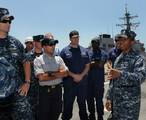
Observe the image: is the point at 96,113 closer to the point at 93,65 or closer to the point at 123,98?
the point at 93,65

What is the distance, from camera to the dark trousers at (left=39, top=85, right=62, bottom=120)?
345 inches

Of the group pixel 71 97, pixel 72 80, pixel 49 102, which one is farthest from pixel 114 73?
pixel 71 97

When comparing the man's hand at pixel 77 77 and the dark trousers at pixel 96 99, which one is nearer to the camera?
the man's hand at pixel 77 77

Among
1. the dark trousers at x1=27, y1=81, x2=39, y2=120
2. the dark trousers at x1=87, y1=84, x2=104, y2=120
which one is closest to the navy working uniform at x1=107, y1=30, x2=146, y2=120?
the dark trousers at x1=27, y1=81, x2=39, y2=120

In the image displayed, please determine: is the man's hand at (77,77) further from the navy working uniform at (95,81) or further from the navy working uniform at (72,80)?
the navy working uniform at (95,81)

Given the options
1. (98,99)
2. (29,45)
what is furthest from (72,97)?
(29,45)

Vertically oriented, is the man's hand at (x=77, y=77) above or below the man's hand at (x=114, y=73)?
below

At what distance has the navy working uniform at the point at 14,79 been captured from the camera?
669 cm

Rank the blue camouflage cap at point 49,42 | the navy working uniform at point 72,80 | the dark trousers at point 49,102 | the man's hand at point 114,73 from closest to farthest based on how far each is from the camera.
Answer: the man's hand at point 114,73
the dark trousers at point 49,102
the blue camouflage cap at point 49,42
the navy working uniform at point 72,80

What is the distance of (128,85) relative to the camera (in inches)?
276

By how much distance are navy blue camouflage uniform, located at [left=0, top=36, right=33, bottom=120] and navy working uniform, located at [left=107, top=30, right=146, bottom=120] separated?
4.54 ft

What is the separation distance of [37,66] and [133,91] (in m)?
2.43

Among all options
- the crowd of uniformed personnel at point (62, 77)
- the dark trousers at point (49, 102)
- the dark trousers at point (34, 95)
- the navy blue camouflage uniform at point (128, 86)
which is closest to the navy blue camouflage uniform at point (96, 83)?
the crowd of uniformed personnel at point (62, 77)

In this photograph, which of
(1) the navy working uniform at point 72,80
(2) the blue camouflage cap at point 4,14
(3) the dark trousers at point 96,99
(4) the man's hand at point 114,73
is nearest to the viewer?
(2) the blue camouflage cap at point 4,14
